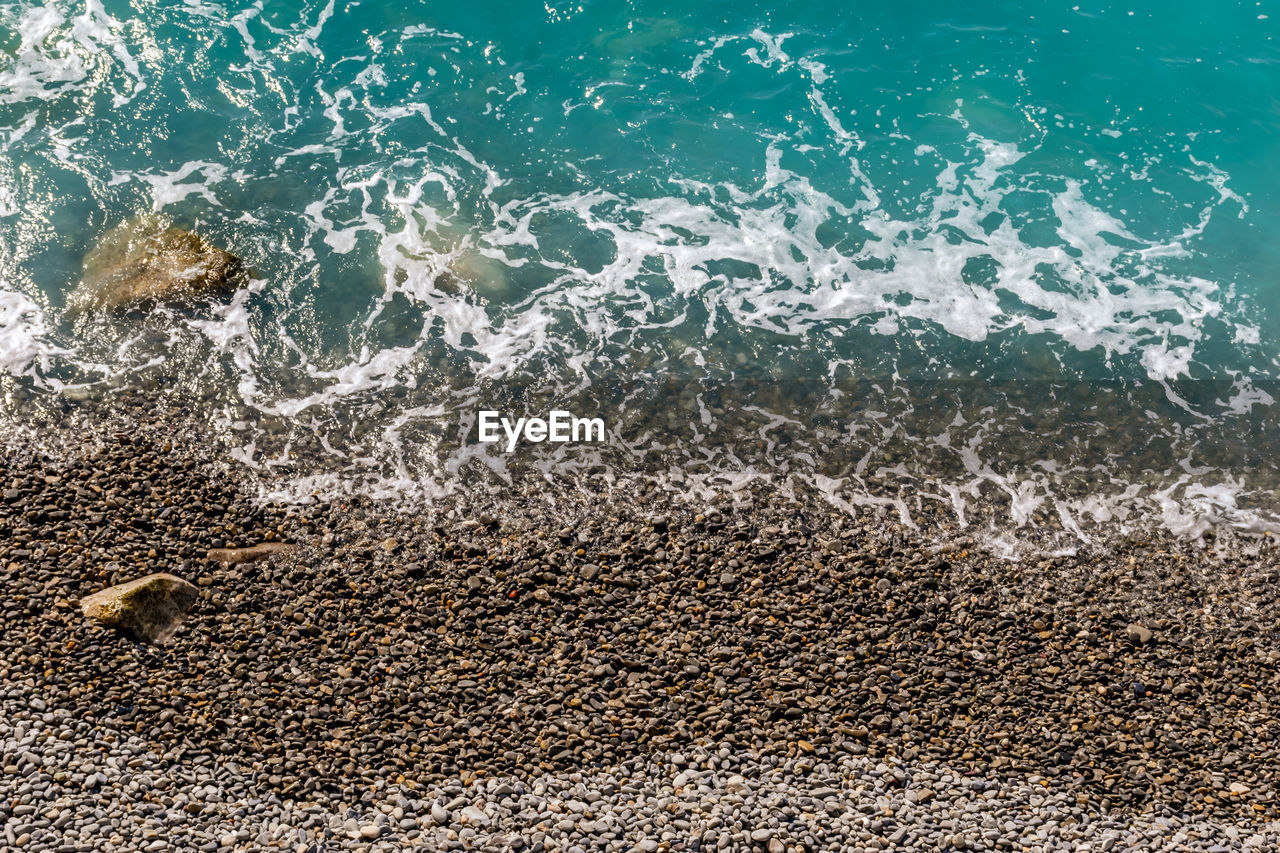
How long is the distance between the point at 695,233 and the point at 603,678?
44.9 ft

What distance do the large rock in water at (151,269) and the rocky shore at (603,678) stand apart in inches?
186

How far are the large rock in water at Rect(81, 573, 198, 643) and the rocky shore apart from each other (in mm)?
215

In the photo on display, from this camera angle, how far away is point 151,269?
21562 millimetres

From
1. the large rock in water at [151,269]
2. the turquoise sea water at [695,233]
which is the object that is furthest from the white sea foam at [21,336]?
the large rock in water at [151,269]

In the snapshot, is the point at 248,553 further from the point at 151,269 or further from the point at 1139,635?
the point at 1139,635

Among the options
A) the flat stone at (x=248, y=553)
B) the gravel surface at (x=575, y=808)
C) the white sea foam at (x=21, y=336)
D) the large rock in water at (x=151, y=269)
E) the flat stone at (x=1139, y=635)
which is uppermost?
the large rock in water at (x=151, y=269)

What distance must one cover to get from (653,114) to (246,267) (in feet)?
41.2

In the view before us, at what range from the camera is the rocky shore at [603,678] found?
1248cm

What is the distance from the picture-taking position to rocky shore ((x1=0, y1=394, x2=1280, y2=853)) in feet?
40.9

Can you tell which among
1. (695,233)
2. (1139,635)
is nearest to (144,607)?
(695,233)

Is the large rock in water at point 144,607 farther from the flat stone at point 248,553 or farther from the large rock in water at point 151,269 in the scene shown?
the large rock in water at point 151,269

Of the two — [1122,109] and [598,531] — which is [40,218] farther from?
[1122,109]

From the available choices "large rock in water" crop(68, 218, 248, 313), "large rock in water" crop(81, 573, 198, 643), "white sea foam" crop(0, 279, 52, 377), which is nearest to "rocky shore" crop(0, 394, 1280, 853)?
"large rock in water" crop(81, 573, 198, 643)

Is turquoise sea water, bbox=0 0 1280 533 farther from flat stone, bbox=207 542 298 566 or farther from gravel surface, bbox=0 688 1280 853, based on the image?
gravel surface, bbox=0 688 1280 853
